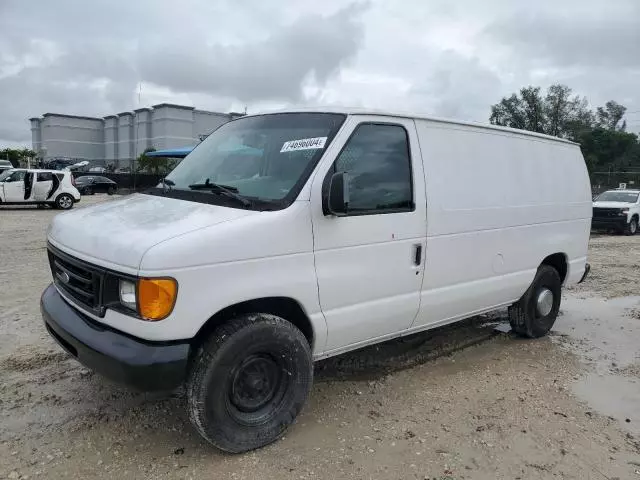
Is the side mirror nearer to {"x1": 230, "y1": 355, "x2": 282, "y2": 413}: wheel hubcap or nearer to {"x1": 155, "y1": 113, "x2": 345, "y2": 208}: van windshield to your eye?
{"x1": 155, "y1": 113, "x2": 345, "y2": 208}: van windshield

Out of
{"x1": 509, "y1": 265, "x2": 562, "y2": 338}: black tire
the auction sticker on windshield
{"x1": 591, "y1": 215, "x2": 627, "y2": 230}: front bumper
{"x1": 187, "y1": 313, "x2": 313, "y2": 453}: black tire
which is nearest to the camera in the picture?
{"x1": 187, "y1": 313, "x2": 313, "y2": 453}: black tire

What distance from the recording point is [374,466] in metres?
3.17

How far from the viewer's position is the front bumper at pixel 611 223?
17.4m

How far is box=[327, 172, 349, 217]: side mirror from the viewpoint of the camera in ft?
10.5

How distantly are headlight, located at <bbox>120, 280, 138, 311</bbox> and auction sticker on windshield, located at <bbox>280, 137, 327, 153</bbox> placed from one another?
1382 mm

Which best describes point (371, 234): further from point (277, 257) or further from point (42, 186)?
point (42, 186)

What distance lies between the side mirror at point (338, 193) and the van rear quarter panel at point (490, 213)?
1.01 m

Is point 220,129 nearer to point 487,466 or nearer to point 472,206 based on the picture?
point 472,206

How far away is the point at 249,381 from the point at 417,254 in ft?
5.04

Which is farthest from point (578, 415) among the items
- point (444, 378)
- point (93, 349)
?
point (93, 349)

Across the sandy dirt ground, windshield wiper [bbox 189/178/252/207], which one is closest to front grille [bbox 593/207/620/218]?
the sandy dirt ground

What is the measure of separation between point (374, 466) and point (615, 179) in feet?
132

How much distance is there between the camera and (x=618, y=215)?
17453 millimetres

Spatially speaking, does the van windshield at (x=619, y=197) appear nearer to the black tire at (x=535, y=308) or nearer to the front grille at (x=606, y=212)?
the front grille at (x=606, y=212)
